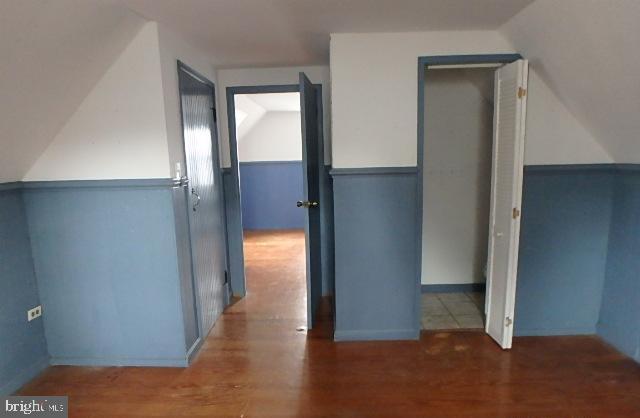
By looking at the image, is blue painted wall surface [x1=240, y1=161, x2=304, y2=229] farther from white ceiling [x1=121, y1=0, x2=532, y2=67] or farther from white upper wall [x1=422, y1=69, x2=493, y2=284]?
white ceiling [x1=121, y1=0, x2=532, y2=67]

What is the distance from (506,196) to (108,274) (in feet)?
8.65

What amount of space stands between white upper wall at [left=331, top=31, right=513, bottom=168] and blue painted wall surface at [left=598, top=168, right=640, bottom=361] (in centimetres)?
123

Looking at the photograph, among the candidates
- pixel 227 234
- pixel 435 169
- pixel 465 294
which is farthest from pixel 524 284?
pixel 227 234

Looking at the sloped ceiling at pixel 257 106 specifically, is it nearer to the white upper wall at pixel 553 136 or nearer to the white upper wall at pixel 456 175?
the white upper wall at pixel 456 175

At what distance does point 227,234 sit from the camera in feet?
11.2

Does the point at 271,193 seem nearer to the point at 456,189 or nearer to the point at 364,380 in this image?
the point at 456,189

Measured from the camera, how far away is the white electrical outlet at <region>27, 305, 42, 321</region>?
87.7 inches

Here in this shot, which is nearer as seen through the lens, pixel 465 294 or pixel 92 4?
pixel 92 4

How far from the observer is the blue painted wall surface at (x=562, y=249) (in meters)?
2.44

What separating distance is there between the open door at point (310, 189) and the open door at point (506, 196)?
4.29 feet

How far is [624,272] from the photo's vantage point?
2338 mm

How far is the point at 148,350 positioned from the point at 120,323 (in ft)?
0.84

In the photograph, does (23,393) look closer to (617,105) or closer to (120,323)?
(120,323)

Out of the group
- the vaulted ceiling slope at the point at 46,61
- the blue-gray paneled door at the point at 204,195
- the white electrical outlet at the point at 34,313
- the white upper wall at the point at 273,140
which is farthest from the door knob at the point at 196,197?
the white upper wall at the point at 273,140
